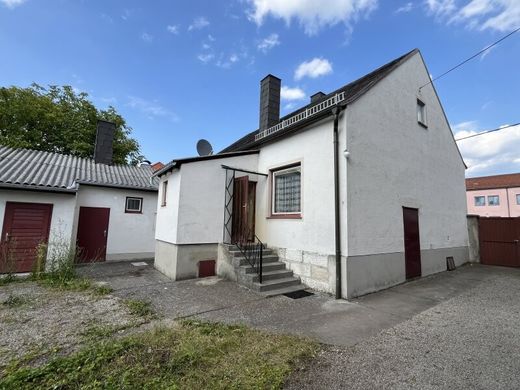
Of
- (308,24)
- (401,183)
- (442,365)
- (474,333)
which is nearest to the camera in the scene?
(442,365)

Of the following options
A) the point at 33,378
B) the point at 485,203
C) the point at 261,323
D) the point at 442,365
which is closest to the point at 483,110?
the point at 442,365

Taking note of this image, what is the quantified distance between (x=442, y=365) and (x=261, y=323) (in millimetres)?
2441

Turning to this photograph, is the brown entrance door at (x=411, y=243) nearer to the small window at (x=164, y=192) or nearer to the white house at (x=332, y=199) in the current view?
the white house at (x=332, y=199)

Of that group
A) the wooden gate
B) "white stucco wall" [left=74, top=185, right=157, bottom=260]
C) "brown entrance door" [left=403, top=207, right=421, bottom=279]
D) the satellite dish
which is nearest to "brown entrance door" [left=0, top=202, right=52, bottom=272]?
"white stucco wall" [left=74, top=185, right=157, bottom=260]

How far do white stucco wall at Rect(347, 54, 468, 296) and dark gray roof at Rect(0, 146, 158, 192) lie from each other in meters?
8.76

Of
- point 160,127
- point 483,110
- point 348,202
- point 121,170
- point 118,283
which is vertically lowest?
point 118,283

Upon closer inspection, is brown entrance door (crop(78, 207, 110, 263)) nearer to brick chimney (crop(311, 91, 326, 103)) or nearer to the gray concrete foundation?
the gray concrete foundation

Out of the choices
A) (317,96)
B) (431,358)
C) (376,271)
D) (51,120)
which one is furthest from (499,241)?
(51,120)

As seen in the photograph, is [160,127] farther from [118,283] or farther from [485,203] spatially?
[485,203]

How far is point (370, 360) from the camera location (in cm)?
296

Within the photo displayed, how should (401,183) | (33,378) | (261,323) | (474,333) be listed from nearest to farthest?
1. (33,378)
2. (474,333)
3. (261,323)
4. (401,183)

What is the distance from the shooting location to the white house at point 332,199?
5961 millimetres

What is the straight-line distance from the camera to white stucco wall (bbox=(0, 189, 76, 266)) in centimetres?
751

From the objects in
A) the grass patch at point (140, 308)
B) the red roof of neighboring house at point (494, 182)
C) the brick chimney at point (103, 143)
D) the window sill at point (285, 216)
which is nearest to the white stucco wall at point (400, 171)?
the window sill at point (285, 216)
